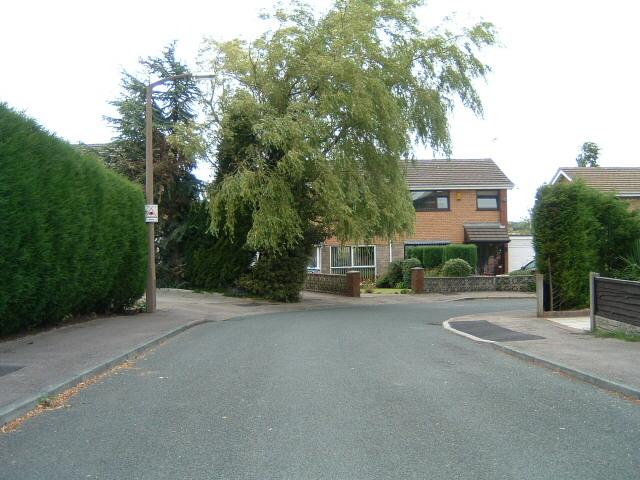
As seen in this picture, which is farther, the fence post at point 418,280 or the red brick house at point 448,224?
the red brick house at point 448,224

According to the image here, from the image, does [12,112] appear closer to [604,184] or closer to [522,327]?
[522,327]

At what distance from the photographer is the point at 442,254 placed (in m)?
37.2

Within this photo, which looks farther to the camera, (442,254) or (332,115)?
(442,254)

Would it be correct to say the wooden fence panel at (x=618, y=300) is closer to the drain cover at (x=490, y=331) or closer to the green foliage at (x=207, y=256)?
the drain cover at (x=490, y=331)

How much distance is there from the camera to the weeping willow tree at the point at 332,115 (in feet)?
74.1

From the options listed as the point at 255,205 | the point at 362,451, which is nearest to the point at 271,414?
the point at 362,451

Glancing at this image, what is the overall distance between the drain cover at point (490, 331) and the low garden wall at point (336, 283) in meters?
13.2

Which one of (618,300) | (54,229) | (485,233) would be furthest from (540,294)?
(485,233)

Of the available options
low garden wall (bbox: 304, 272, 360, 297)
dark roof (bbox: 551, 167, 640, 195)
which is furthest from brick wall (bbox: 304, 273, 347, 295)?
dark roof (bbox: 551, 167, 640, 195)

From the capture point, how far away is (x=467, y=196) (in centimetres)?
4091

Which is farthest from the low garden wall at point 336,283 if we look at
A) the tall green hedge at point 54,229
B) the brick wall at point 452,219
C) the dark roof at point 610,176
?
the dark roof at point 610,176

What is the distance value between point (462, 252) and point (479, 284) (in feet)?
14.2

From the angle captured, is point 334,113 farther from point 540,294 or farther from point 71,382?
point 71,382

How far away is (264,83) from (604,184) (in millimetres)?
22140
